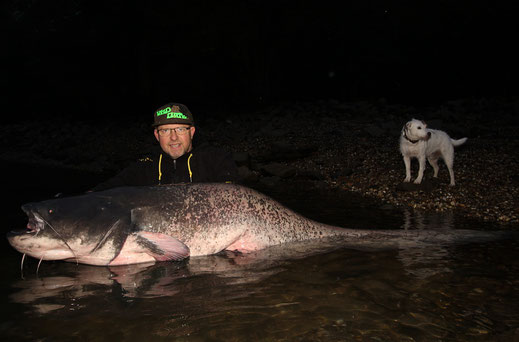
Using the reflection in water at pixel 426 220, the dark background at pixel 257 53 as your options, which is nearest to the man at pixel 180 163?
the reflection in water at pixel 426 220

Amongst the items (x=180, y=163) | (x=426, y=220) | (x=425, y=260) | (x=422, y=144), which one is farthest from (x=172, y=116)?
(x=422, y=144)

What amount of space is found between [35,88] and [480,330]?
33848mm

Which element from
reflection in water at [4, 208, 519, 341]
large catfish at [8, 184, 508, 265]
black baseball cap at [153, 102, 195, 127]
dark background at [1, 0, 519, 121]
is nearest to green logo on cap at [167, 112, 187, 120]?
black baseball cap at [153, 102, 195, 127]

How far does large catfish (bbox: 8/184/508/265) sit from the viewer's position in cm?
374

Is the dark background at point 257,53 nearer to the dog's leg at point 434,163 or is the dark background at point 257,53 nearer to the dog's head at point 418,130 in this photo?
the dog's leg at point 434,163

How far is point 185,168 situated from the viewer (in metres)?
4.99

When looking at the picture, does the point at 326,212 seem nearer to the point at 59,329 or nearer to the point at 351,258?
the point at 351,258

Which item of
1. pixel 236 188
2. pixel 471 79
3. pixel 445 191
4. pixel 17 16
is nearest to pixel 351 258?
pixel 236 188

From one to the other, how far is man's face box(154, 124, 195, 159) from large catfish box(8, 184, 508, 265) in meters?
0.68

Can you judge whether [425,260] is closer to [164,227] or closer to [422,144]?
[164,227]

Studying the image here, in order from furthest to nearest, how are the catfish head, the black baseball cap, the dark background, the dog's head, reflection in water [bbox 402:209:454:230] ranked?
1. the dark background
2. the dog's head
3. reflection in water [bbox 402:209:454:230]
4. the black baseball cap
5. the catfish head

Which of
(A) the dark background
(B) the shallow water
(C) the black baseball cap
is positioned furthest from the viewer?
(A) the dark background

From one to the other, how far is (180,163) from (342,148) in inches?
315

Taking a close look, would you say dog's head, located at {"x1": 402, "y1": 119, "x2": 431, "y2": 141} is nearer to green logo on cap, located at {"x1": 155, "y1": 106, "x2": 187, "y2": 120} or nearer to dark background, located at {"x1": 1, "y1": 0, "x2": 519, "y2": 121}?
green logo on cap, located at {"x1": 155, "y1": 106, "x2": 187, "y2": 120}
